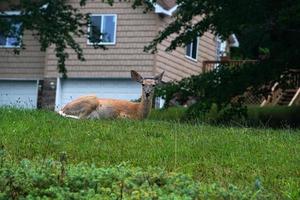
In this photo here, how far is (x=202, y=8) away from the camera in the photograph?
2278cm

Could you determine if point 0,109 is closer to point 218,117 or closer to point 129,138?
point 129,138

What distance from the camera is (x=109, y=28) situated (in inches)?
1396

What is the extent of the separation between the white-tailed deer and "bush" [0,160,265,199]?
32.8 ft

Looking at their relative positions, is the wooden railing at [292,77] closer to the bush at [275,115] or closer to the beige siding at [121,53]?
the bush at [275,115]

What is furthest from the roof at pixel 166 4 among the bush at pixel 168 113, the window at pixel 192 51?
the bush at pixel 168 113

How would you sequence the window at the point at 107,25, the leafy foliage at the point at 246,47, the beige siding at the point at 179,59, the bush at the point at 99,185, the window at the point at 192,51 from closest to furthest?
1. the bush at the point at 99,185
2. the leafy foliage at the point at 246,47
3. the beige siding at the point at 179,59
4. the window at the point at 107,25
5. the window at the point at 192,51

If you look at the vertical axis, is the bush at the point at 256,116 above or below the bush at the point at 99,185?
below

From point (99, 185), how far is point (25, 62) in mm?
29493

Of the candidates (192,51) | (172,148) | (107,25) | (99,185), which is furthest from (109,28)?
(99,185)

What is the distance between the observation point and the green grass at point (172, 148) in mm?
10031

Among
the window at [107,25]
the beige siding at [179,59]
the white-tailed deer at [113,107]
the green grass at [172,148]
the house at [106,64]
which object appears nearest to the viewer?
the green grass at [172,148]

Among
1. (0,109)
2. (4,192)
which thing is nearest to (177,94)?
(0,109)

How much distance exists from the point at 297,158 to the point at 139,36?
936 inches

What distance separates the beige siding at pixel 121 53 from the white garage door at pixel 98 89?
0.34 metres
